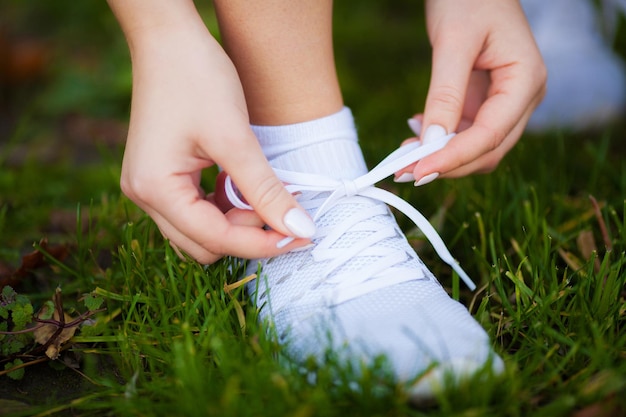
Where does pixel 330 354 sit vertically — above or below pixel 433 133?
below

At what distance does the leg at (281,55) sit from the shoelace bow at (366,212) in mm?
137

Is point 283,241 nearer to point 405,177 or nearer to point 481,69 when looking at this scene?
point 405,177

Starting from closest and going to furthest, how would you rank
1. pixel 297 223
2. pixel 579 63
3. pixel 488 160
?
pixel 297 223
pixel 488 160
pixel 579 63

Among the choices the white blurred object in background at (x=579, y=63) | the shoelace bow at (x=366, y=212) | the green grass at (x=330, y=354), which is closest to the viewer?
the green grass at (x=330, y=354)

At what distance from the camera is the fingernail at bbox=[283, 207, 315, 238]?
38.1 inches

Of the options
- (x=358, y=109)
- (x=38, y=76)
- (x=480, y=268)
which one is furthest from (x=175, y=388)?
(x=38, y=76)

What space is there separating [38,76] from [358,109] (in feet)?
4.23

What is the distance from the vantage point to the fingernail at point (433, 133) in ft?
3.80

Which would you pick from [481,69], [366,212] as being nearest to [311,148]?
[366,212]

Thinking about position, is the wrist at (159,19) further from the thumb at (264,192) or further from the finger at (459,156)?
the finger at (459,156)

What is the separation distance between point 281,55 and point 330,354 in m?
0.53

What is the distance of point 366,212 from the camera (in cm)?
113

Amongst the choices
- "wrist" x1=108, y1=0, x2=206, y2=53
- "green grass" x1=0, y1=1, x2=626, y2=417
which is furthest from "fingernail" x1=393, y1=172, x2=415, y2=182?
"wrist" x1=108, y1=0, x2=206, y2=53

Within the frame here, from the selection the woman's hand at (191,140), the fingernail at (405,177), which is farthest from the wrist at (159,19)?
the fingernail at (405,177)
